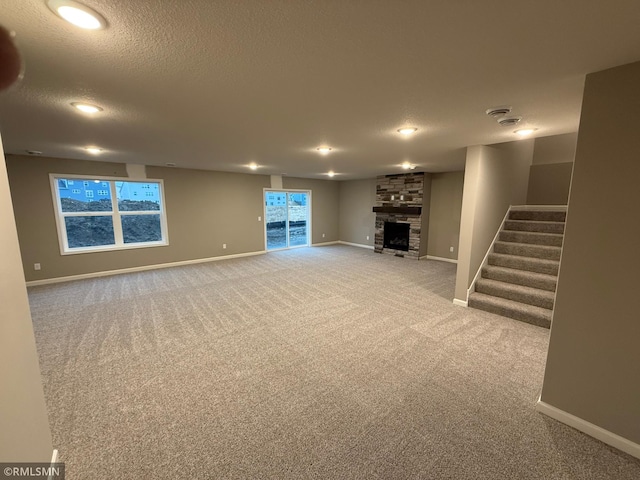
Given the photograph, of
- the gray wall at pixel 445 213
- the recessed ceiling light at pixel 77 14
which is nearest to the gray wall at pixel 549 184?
the gray wall at pixel 445 213

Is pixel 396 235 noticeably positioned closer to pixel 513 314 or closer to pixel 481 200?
pixel 481 200

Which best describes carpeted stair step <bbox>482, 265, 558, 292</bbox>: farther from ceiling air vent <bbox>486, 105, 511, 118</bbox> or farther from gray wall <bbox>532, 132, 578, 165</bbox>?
gray wall <bbox>532, 132, 578, 165</bbox>

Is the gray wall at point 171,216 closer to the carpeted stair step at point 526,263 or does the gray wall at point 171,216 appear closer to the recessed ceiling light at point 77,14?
the recessed ceiling light at point 77,14

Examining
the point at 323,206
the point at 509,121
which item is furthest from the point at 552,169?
the point at 323,206

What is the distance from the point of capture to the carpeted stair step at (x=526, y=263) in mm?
3574

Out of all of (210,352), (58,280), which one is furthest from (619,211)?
(58,280)

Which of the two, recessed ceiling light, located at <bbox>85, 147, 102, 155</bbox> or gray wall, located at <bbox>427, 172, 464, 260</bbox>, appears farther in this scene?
gray wall, located at <bbox>427, 172, 464, 260</bbox>

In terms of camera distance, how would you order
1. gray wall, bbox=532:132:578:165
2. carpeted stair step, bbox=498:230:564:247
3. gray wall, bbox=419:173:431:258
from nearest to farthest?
carpeted stair step, bbox=498:230:564:247, gray wall, bbox=532:132:578:165, gray wall, bbox=419:173:431:258

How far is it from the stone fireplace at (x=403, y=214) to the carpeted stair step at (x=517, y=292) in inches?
120

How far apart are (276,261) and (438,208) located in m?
4.41

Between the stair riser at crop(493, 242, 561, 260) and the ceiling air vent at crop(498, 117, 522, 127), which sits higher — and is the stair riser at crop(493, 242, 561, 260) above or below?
below

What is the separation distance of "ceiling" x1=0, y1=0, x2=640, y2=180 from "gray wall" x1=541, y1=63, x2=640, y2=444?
0.87 ft

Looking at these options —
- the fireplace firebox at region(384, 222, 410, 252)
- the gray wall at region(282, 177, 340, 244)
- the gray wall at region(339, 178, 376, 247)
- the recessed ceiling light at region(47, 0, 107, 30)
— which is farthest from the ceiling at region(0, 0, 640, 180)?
the gray wall at region(282, 177, 340, 244)

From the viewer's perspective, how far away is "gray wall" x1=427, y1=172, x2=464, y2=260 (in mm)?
6391
